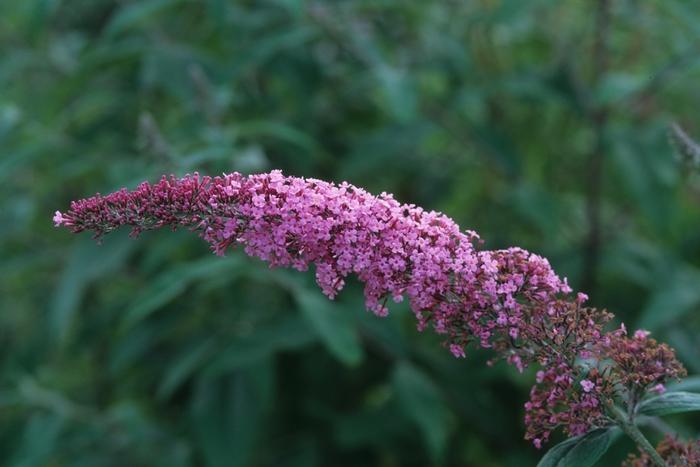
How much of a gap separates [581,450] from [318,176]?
3.18 meters

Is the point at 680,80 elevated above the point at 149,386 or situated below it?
above

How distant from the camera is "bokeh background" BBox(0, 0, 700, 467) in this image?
3.96 meters

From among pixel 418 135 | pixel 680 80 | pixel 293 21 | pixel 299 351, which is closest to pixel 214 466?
pixel 299 351

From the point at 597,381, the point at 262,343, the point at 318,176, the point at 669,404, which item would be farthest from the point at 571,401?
the point at 318,176

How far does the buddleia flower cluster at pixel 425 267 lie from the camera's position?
182 centimetres

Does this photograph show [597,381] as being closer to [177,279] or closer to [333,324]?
[333,324]

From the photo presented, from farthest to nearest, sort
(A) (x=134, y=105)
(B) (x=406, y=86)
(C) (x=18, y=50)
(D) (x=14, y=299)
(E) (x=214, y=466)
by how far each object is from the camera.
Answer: (D) (x=14, y=299), (C) (x=18, y=50), (A) (x=134, y=105), (B) (x=406, y=86), (E) (x=214, y=466)

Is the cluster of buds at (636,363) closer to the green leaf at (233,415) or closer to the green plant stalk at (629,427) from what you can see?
the green plant stalk at (629,427)

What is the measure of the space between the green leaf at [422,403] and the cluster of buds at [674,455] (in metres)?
1.67

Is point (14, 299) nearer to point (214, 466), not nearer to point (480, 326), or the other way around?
point (214, 466)

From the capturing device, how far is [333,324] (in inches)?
140

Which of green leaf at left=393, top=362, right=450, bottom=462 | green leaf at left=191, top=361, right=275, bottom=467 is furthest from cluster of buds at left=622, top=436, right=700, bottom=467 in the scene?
green leaf at left=191, top=361, right=275, bottom=467

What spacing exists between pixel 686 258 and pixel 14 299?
416 cm

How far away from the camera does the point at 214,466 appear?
384 centimetres
